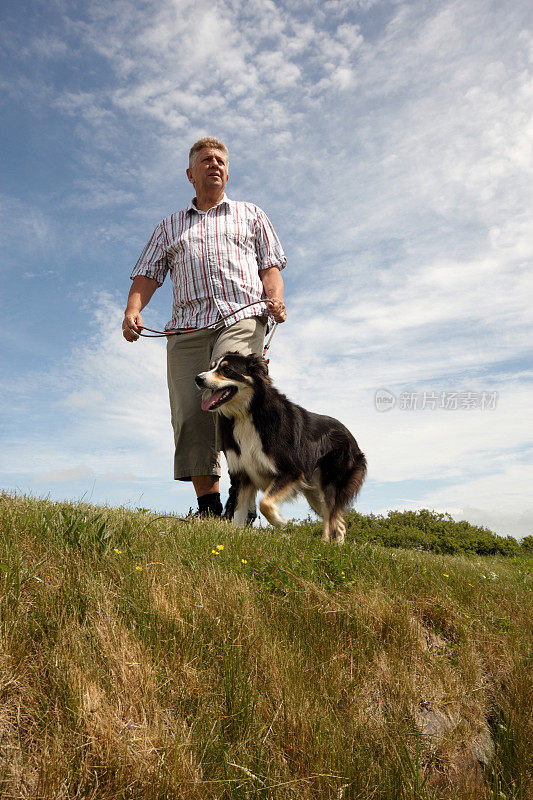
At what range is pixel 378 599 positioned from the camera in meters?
3.56

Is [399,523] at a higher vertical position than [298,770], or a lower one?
higher

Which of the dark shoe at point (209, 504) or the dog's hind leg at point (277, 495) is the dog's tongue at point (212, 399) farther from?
the dark shoe at point (209, 504)

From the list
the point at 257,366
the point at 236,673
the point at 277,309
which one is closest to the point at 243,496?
the point at 257,366

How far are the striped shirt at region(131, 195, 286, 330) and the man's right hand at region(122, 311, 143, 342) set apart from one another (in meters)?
0.34

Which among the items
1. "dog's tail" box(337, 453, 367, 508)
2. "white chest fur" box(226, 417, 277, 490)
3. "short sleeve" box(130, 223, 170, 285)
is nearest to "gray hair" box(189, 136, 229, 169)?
"short sleeve" box(130, 223, 170, 285)

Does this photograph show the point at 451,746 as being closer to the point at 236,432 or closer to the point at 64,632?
the point at 64,632

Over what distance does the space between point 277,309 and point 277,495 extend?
192 centimetres

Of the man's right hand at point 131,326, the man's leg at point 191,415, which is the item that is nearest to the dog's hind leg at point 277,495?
the man's leg at point 191,415

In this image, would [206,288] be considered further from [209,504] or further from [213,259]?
[209,504]

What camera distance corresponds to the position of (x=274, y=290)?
245 inches

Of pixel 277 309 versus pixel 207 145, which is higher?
pixel 207 145

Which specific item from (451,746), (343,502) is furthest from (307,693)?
(343,502)

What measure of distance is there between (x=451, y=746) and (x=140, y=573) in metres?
1.84

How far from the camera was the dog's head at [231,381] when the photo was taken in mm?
5543
